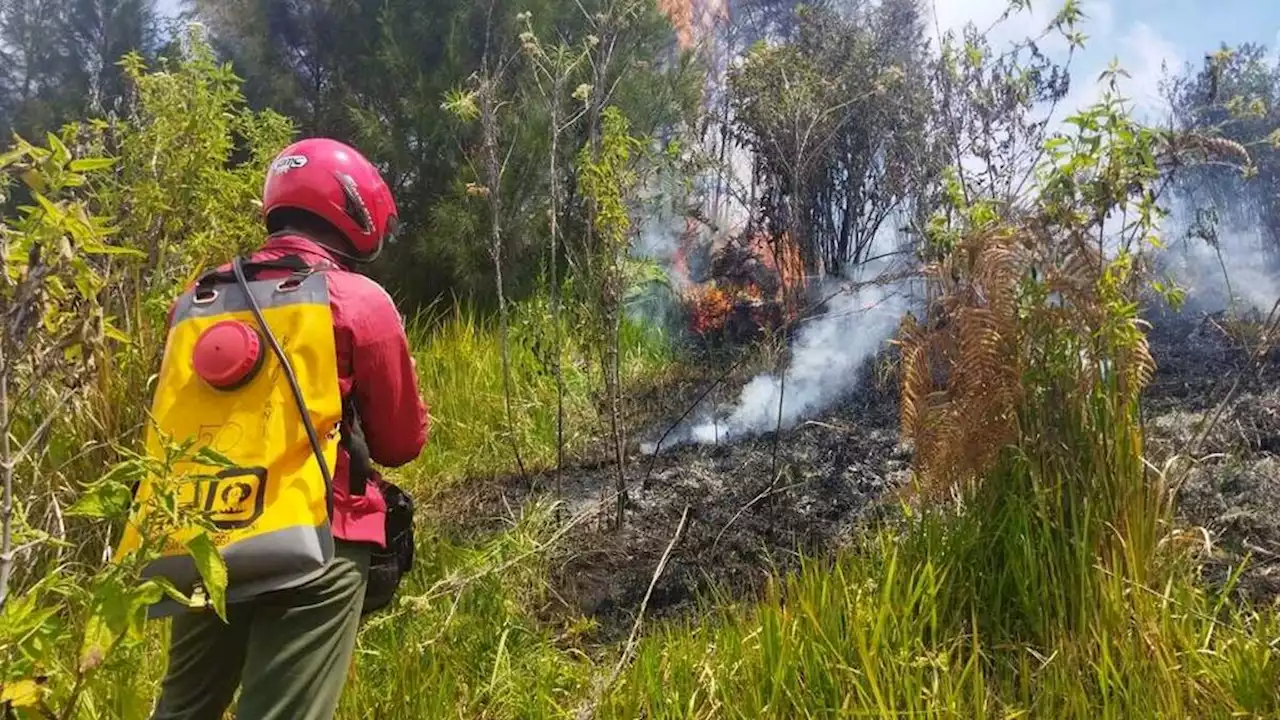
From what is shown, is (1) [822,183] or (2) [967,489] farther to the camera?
(1) [822,183]

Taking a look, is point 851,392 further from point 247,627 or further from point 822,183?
point 247,627

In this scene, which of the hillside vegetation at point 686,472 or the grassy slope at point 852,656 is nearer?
the hillside vegetation at point 686,472

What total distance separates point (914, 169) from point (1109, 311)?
6.16 meters

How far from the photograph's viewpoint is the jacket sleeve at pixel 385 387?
2.14m

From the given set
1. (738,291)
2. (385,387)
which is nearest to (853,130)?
(738,291)

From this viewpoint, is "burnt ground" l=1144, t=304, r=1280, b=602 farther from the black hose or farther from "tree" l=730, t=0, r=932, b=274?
"tree" l=730, t=0, r=932, b=274

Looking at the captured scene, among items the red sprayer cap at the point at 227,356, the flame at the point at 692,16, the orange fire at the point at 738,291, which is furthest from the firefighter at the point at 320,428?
the flame at the point at 692,16

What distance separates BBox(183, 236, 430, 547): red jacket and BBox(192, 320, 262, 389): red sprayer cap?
0.63 ft

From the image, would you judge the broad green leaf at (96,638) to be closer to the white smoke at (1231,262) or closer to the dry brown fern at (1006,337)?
the dry brown fern at (1006,337)

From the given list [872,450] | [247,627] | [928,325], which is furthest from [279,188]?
[872,450]

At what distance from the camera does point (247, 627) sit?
2.14 meters

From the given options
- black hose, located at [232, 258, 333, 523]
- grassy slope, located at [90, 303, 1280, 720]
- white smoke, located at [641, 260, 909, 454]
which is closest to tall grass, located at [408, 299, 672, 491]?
white smoke, located at [641, 260, 909, 454]

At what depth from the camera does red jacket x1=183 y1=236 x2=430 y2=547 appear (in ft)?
6.92

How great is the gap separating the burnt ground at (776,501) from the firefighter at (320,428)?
1578mm
